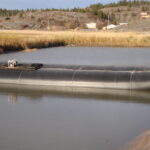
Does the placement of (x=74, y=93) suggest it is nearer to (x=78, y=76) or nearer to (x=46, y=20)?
(x=78, y=76)

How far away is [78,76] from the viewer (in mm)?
9555

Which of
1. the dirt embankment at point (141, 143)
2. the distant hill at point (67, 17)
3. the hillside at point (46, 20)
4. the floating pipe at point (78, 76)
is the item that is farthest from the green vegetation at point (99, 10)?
the dirt embankment at point (141, 143)

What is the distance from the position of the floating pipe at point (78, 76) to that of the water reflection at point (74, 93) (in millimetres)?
101

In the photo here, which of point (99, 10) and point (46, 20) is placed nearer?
point (46, 20)

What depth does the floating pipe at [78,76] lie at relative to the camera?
9062mm

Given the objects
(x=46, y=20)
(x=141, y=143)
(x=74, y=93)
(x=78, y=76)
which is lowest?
(x=74, y=93)

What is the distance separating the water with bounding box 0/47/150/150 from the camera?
18.5ft

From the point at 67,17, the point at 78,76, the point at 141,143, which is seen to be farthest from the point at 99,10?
the point at 141,143

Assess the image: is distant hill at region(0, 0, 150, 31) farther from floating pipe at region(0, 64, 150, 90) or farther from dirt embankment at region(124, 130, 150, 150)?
dirt embankment at region(124, 130, 150, 150)

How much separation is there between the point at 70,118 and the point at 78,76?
8.94ft

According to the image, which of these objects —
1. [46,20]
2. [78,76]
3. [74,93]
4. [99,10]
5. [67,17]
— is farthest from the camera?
[99,10]

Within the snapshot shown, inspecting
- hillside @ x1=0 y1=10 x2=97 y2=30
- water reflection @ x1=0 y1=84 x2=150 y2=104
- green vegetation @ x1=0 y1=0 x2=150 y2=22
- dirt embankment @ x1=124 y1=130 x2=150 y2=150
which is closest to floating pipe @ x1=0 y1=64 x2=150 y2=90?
water reflection @ x1=0 y1=84 x2=150 y2=104

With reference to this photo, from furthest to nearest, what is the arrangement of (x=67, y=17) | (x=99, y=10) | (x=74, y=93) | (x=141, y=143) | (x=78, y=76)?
(x=99, y=10) → (x=67, y=17) → (x=78, y=76) → (x=74, y=93) → (x=141, y=143)

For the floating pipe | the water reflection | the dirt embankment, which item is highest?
the floating pipe
